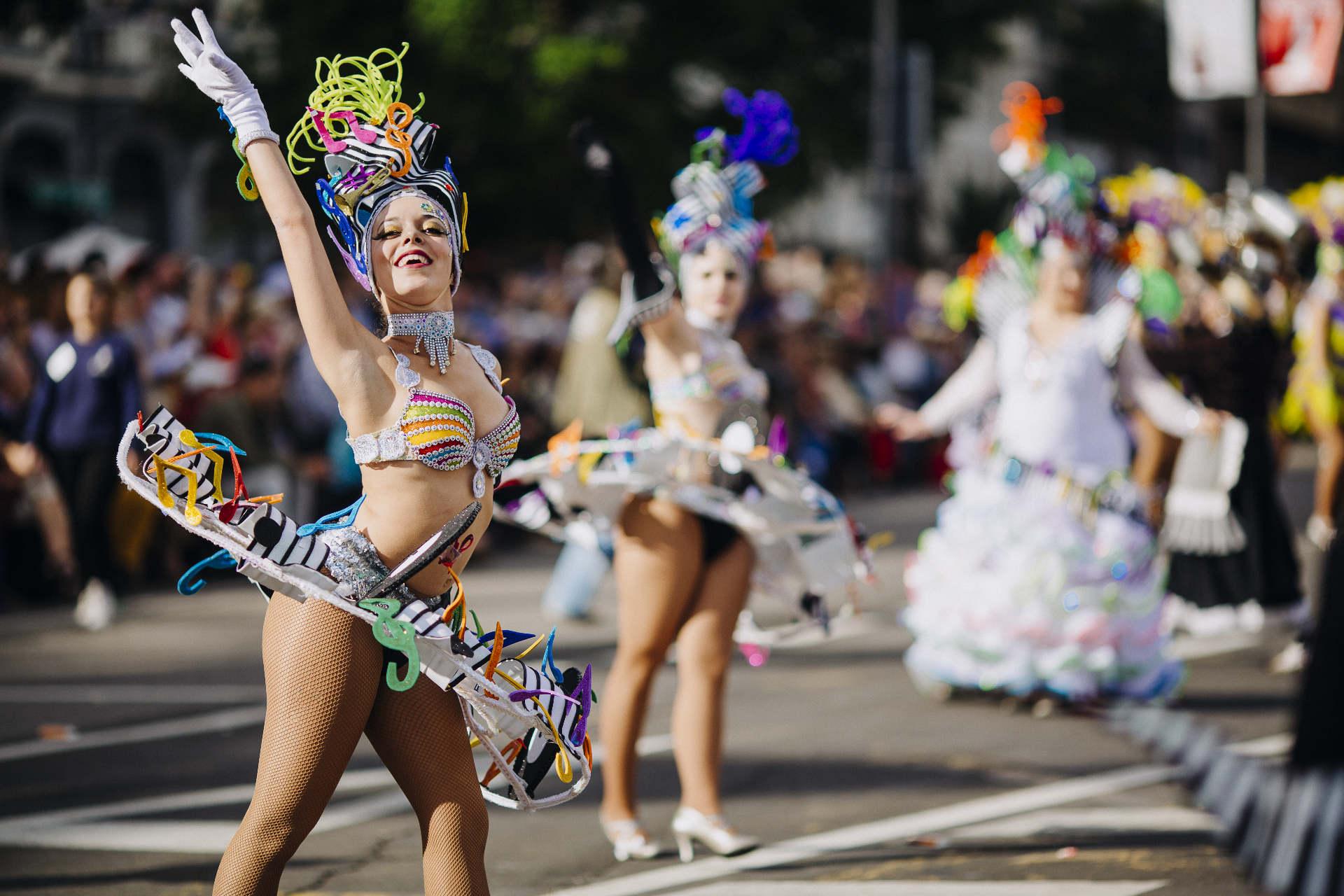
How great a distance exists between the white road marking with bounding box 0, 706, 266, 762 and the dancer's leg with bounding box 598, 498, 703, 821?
241cm

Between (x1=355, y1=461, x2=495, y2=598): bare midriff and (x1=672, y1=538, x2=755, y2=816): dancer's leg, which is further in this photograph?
(x1=672, y1=538, x2=755, y2=816): dancer's leg

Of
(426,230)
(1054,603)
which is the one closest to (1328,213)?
(1054,603)

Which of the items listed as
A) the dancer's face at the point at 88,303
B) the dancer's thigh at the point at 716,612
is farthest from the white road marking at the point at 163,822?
the dancer's face at the point at 88,303

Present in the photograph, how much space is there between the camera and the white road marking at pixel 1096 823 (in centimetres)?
584

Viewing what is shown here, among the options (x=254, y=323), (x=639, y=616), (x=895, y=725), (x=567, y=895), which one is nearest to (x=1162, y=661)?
(x=895, y=725)

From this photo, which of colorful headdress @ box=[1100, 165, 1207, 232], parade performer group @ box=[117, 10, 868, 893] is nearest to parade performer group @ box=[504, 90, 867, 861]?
parade performer group @ box=[117, 10, 868, 893]

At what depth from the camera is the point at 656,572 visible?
18.7ft

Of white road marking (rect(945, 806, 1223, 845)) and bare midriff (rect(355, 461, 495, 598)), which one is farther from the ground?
bare midriff (rect(355, 461, 495, 598))

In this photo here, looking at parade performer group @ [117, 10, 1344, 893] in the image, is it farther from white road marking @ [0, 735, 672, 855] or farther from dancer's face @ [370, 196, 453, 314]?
white road marking @ [0, 735, 672, 855]

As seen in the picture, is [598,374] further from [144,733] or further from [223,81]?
[223,81]

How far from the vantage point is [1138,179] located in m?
14.3

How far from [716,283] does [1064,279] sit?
2.32m

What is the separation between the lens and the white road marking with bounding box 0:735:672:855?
228 inches

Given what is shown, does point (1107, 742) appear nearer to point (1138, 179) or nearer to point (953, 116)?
point (1138, 179)
